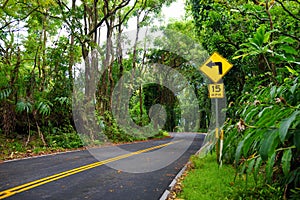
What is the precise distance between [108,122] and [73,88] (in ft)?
15.2

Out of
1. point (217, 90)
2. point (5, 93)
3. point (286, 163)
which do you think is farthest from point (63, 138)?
point (286, 163)

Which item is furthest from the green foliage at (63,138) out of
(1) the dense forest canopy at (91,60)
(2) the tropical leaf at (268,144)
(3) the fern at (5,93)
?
(2) the tropical leaf at (268,144)

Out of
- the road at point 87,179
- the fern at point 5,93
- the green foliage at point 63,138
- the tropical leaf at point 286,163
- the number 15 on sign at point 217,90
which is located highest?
the fern at point 5,93

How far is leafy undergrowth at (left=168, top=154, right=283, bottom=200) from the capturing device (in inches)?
169

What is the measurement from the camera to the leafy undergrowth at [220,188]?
4.29 m

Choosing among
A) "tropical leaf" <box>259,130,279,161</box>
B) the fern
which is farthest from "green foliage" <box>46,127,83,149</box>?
"tropical leaf" <box>259,130,279,161</box>

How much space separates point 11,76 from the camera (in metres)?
13.8

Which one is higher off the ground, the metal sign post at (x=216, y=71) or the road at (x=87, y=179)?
the metal sign post at (x=216, y=71)

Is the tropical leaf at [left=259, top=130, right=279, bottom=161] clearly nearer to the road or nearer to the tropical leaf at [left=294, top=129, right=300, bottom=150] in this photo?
the tropical leaf at [left=294, top=129, right=300, bottom=150]

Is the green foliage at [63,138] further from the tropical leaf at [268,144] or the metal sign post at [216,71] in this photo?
the tropical leaf at [268,144]

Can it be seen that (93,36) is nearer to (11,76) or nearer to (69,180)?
(11,76)

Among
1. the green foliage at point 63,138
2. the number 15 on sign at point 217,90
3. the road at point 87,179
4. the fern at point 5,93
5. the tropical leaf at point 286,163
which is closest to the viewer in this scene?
the tropical leaf at point 286,163

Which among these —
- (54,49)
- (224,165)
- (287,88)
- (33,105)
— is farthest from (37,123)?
(287,88)

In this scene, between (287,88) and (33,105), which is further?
(33,105)
